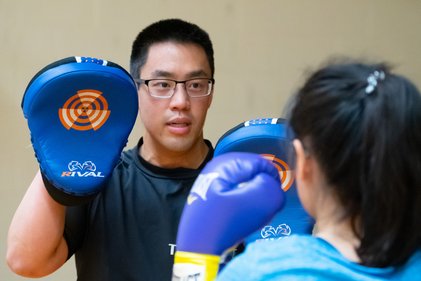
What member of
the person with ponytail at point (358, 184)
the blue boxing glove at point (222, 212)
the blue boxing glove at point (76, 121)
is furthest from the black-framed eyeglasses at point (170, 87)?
the person with ponytail at point (358, 184)

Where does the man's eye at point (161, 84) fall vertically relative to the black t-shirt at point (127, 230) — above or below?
above

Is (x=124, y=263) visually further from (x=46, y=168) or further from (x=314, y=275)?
(x=314, y=275)

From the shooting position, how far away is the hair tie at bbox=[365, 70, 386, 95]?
2.41 feet

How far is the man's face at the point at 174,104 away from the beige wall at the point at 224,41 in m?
0.87

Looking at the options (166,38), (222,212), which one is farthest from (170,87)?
(222,212)

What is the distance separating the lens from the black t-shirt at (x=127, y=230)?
1.25 meters

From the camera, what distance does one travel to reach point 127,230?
1282 mm

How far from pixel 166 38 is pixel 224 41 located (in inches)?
36.1

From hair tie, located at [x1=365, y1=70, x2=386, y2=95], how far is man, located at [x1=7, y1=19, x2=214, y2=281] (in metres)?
0.64

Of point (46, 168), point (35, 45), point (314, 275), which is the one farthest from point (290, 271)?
point (35, 45)

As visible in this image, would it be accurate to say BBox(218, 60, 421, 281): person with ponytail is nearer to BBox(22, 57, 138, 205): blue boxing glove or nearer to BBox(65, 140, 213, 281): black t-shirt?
BBox(22, 57, 138, 205): blue boxing glove

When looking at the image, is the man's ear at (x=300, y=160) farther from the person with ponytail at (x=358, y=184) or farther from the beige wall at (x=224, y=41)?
the beige wall at (x=224, y=41)

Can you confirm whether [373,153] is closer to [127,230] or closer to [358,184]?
[358,184]

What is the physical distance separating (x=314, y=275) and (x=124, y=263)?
2.12 feet
